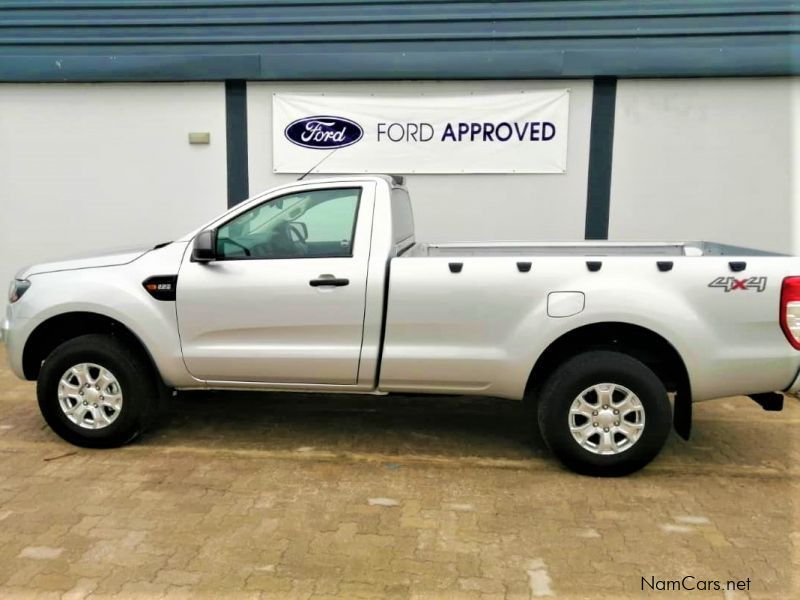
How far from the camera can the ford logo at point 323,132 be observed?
724 cm

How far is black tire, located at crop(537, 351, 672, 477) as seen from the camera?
150 inches

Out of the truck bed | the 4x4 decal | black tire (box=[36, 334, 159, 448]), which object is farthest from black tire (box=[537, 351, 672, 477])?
black tire (box=[36, 334, 159, 448])

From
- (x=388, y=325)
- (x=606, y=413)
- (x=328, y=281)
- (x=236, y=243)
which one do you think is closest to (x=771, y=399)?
(x=606, y=413)

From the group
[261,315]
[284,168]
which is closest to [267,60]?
[284,168]

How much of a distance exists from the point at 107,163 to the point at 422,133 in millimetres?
3606

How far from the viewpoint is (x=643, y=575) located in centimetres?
299

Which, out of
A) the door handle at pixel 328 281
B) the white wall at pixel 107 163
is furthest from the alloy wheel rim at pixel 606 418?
the white wall at pixel 107 163

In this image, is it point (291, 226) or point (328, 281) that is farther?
point (291, 226)

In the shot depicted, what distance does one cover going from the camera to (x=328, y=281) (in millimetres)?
4090

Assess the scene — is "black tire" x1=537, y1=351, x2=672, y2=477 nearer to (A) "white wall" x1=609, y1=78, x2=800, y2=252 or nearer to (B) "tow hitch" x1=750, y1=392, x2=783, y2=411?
(B) "tow hitch" x1=750, y1=392, x2=783, y2=411

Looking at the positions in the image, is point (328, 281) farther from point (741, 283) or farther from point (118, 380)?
point (741, 283)

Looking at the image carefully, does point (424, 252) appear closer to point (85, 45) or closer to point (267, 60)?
point (267, 60)

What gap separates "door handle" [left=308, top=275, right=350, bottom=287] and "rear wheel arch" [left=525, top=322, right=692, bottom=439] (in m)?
1.28

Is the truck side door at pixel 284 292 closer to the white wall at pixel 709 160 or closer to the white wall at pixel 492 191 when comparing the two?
the white wall at pixel 492 191
